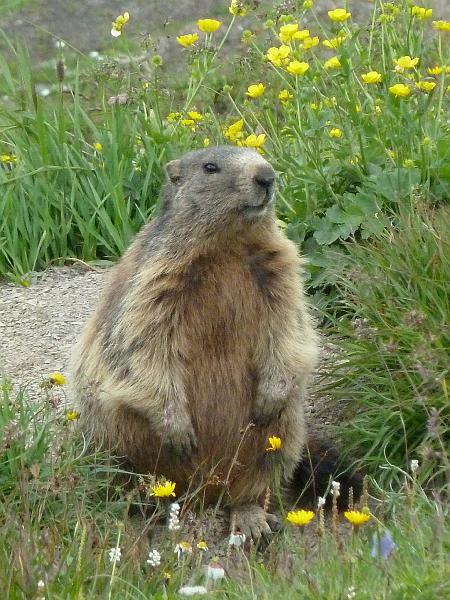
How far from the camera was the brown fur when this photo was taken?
5098 millimetres

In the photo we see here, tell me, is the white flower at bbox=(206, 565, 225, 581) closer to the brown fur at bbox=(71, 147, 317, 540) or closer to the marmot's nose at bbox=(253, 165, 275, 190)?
the brown fur at bbox=(71, 147, 317, 540)

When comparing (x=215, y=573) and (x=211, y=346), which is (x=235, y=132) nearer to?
(x=211, y=346)

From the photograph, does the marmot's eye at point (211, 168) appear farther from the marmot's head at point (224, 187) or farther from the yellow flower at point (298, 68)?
the yellow flower at point (298, 68)

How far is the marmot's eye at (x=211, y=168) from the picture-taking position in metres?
5.19

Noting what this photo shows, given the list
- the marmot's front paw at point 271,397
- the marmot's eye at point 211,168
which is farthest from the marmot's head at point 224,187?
the marmot's front paw at point 271,397

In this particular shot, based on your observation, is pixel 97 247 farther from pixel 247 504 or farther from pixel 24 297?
pixel 247 504

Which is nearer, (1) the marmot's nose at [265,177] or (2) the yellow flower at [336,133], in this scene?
(1) the marmot's nose at [265,177]

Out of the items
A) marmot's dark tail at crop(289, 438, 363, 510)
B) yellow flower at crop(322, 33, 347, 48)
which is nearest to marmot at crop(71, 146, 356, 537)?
marmot's dark tail at crop(289, 438, 363, 510)

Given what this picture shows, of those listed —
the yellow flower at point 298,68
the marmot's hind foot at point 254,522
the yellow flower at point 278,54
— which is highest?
the yellow flower at point 278,54

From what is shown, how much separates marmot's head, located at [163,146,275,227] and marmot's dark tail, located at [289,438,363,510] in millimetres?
1117

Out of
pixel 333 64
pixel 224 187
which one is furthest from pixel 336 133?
pixel 224 187

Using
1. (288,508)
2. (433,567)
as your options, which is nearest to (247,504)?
(288,508)

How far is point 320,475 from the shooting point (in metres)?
5.52

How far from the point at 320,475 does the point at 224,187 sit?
1374mm
